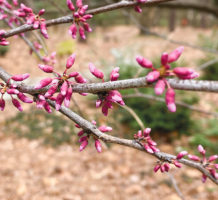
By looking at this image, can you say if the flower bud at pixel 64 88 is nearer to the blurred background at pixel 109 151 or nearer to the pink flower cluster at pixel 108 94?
the pink flower cluster at pixel 108 94

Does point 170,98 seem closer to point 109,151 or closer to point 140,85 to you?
point 140,85

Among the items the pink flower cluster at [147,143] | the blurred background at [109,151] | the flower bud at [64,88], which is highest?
the flower bud at [64,88]

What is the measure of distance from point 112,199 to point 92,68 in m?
3.37

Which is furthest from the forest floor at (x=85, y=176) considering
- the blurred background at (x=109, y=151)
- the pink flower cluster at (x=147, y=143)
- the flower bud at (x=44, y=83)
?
the flower bud at (x=44, y=83)

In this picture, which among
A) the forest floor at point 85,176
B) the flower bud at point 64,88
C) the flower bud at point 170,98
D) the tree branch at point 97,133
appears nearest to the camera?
the flower bud at point 170,98

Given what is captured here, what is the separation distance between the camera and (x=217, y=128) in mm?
5324

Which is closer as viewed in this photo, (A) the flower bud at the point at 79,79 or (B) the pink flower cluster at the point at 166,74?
(B) the pink flower cluster at the point at 166,74

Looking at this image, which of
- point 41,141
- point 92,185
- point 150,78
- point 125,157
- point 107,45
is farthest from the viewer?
point 107,45

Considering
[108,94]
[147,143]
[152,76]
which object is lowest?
[147,143]

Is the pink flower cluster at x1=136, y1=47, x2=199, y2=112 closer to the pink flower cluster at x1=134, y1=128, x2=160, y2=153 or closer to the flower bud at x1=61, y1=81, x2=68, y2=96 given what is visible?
the flower bud at x1=61, y1=81, x2=68, y2=96

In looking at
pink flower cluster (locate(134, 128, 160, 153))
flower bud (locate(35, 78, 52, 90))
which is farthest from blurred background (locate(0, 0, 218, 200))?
flower bud (locate(35, 78, 52, 90))

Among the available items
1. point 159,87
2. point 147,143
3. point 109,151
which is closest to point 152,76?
point 159,87

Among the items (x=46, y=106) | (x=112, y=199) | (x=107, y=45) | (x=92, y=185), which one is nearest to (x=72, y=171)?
(x=92, y=185)

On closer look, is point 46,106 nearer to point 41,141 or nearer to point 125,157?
point 125,157
